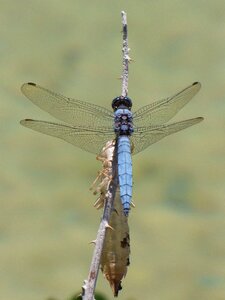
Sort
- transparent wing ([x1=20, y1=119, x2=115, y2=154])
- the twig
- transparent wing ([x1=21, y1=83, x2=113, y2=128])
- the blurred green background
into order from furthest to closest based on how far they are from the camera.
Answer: the blurred green background
transparent wing ([x1=21, y1=83, x2=113, y2=128])
transparent wing ([x1=20, y1=119, x2=115, y2=154])
the twig

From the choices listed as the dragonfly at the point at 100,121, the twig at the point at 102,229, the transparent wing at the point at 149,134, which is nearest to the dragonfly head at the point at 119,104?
the dragonfly at the point at 100,121

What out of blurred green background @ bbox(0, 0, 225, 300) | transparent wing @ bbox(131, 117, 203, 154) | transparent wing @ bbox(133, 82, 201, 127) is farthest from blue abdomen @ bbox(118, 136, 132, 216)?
blurred green background @ bbox(0, 0, 225, 300)

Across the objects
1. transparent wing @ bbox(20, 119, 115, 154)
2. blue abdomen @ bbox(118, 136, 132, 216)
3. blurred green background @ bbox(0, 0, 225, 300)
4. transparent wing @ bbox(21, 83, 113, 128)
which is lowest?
blue abdomen @ bbox(118, 136, 132, 216)

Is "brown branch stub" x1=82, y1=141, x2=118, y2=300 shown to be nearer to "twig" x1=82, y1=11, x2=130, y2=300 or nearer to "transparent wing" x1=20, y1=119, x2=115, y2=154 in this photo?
"twig" x1=82, y1=11, x2=130, y2=300

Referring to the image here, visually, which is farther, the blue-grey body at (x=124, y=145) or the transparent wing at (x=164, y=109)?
the transparent wing at (x=164, y=109)

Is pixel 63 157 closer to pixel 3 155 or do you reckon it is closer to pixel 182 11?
pixel 3 155

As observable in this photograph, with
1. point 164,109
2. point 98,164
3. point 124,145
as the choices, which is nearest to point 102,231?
point 124,145

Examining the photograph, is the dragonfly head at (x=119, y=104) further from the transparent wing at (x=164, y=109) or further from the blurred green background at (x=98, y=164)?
the blurred green background at (x=98, y=164)

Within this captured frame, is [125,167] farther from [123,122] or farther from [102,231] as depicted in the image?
[102,231]
